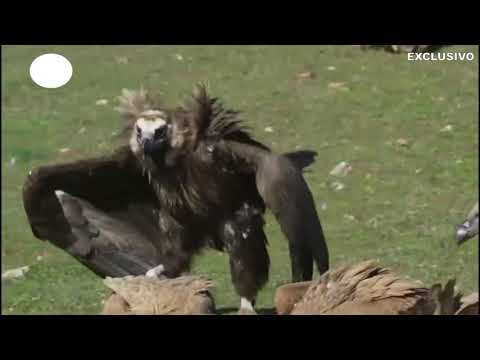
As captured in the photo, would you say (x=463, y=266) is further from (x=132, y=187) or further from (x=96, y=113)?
(x=96, y=113)

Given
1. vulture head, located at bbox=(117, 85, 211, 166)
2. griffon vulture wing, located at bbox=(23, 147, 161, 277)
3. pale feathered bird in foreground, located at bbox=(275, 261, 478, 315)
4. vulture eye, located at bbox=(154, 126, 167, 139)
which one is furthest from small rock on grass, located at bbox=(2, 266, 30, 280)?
pale feathered bird in foreground, located at bbox=(275, 261, 478, 315)

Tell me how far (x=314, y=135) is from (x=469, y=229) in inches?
156

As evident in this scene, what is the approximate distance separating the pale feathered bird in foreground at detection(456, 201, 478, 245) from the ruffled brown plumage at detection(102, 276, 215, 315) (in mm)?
4479

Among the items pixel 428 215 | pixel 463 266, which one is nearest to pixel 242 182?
pixel 463 266

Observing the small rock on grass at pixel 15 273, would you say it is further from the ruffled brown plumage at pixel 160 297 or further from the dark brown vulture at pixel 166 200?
the ruffled brown plumage at pixel 160 297

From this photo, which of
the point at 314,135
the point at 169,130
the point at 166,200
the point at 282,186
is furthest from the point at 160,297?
the point at 314,135

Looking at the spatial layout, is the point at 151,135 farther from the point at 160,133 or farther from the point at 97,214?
the point at 97,214

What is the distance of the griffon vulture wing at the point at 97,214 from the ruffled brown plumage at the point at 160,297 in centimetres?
291

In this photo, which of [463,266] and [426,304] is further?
[463,266]

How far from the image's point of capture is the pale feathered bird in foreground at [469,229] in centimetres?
1034

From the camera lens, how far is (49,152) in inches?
550

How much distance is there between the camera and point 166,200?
9.30 meters

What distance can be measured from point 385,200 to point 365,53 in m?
4.60

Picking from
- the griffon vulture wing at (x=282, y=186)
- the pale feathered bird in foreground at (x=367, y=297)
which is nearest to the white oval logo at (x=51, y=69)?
the griffon vulture wing at (x=282, y=186)
